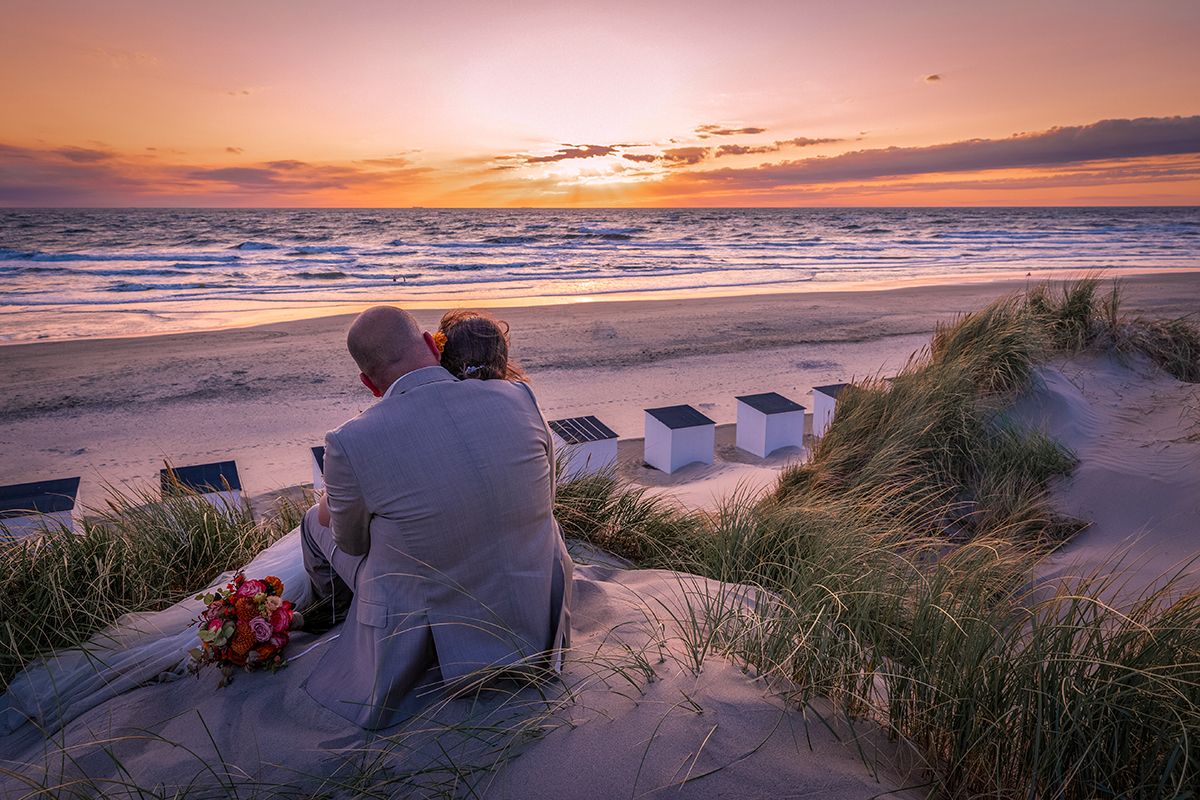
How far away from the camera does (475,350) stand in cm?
273

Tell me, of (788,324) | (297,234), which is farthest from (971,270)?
(297,234)

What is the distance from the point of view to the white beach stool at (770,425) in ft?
24.5

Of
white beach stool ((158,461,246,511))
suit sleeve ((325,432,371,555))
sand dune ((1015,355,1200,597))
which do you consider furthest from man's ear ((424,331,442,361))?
sand dune ((1015,355,1200,597))

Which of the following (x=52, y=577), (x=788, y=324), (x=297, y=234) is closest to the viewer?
(x=52, y=577)

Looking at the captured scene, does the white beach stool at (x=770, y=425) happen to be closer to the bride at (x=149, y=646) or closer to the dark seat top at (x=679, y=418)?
the dark seat top at (x=679, y=418)

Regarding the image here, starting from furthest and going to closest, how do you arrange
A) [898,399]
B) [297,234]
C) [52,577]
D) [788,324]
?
1. [297,234]
2. [788,324]
3. [898,399]
4. [52,577]

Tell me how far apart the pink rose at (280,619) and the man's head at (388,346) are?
1030mm

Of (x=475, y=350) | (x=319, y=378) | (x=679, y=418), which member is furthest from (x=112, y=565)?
(x=319, y=378)

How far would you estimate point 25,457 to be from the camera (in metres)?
7.60

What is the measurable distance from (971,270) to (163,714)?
30.7 m

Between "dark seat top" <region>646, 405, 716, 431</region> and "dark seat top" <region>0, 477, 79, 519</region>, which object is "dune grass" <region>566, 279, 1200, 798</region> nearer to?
"dark seat top" <region>646, 405, 716, 431</region>

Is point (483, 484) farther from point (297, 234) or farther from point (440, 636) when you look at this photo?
point (297, 234)

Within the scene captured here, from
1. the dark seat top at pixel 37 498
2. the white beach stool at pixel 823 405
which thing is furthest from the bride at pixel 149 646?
the white beach stool at pixel 823 405

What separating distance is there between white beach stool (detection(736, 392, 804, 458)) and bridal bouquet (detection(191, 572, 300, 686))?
5.45 metres
